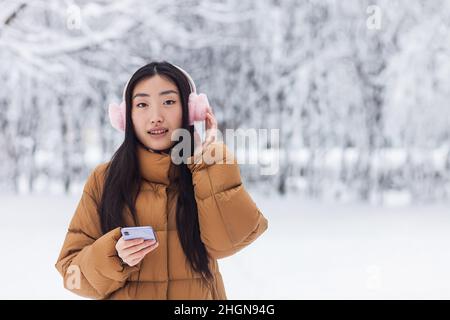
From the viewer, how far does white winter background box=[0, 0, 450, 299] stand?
2.65 meters

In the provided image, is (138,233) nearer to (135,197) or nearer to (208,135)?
(135,197)

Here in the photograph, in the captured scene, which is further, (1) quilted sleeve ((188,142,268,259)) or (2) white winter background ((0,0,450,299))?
(2) white winter background ((0,0,450,299))

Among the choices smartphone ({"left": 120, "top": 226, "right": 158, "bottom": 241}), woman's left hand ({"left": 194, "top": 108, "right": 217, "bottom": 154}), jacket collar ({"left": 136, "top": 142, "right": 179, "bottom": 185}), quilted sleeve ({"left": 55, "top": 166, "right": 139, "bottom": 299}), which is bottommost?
quilted sleeve ({"left": 55, "top": 166, "right": 139, "bottom": 299})

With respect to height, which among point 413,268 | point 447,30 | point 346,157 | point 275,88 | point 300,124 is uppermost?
point 447,30

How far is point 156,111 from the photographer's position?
114 cm

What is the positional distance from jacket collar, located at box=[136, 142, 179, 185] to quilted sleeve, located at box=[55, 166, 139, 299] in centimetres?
11

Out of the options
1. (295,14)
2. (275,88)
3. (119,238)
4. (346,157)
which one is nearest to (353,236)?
(346,157)

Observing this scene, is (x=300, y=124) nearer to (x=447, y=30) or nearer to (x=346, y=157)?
Result: (x=346, y=157)

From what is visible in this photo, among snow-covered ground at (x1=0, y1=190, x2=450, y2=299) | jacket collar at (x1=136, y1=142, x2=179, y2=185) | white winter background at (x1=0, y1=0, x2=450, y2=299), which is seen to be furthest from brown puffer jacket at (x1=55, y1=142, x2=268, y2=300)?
white winter background at (x1=0, y1=0, x2=450, y2=299)

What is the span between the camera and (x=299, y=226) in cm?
263

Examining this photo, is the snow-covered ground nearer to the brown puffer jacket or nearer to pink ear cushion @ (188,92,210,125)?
the brown puffer jacket

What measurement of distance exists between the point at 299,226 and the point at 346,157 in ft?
1.62

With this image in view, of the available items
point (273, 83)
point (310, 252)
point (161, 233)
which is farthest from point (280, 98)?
point (161, 233)

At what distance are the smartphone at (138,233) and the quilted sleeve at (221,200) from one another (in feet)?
0.38
